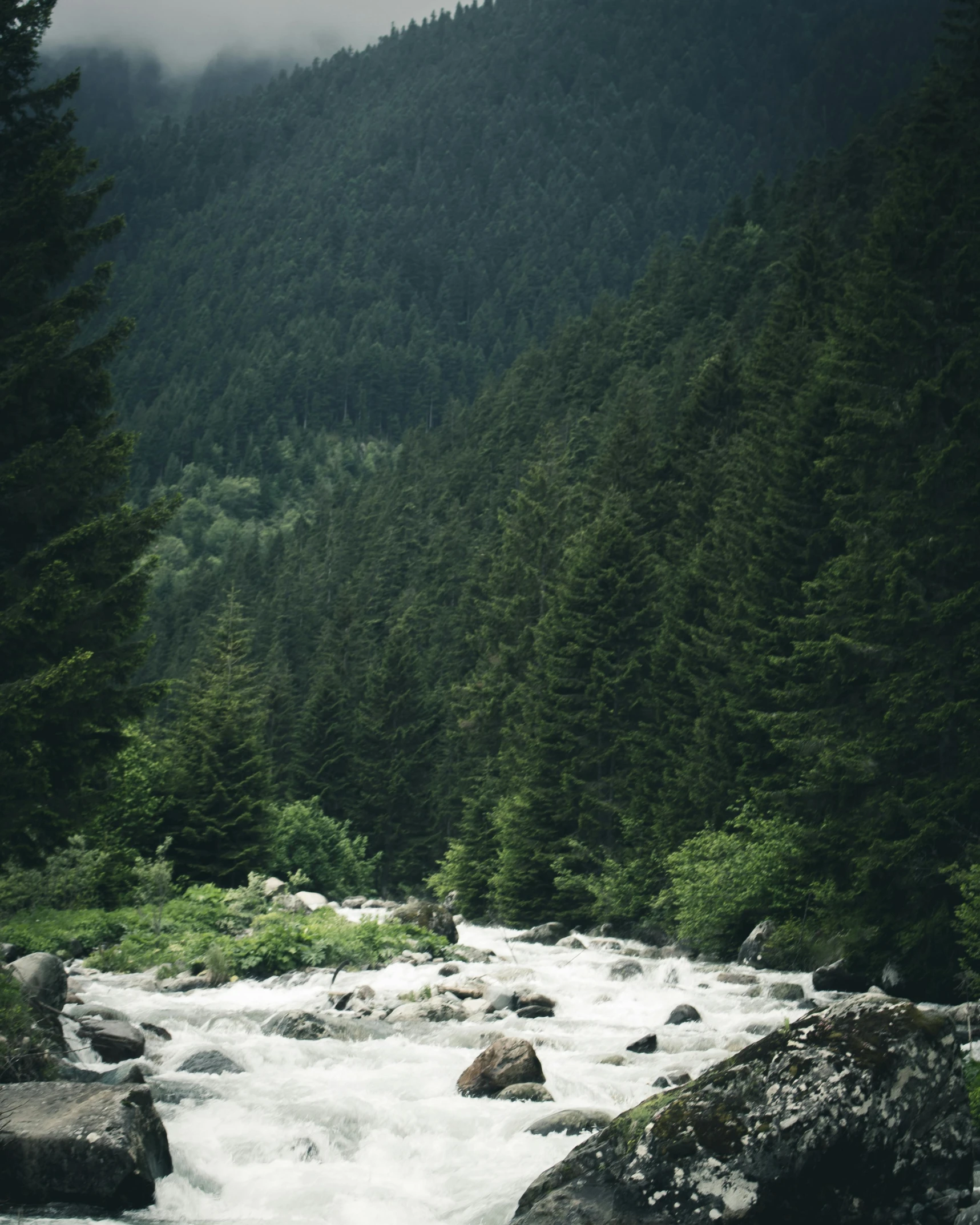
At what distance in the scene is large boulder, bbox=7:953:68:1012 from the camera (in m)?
12.7

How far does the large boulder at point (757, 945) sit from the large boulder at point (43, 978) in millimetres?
15238

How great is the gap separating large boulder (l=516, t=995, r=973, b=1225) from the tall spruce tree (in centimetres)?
725

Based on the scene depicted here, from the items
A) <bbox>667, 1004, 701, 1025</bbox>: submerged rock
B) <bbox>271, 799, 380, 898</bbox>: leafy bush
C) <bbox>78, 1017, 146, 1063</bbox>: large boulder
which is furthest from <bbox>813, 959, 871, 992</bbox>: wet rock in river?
<bbox>271, 799, 380, 898</bbox>: leafy bush

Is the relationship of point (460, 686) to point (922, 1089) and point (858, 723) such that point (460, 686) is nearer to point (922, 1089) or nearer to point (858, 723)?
point (858, 723)

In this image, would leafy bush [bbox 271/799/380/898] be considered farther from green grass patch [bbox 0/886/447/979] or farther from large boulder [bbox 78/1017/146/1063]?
large boulder [bbox 78/1017/146/1063]

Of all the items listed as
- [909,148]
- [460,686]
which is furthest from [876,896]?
[460,686]

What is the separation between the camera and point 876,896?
17.6m

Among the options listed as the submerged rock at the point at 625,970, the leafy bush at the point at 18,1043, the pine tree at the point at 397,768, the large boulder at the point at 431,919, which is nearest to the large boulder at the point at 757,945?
the submerged rock at the point at 625,970

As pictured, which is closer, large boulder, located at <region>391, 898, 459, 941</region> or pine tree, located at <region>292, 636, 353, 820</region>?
large boulder, located at <region>391, 898, 459, 941</region>

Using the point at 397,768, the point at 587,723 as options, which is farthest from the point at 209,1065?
the point at 397,768

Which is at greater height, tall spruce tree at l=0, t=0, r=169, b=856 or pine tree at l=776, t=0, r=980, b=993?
tall spruce tree at l=0, t=0, r=169, b=856

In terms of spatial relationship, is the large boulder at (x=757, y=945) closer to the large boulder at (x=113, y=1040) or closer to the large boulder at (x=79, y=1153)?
the large boulder at (x=113, y=1040)

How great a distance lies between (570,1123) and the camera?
10695 millimetres

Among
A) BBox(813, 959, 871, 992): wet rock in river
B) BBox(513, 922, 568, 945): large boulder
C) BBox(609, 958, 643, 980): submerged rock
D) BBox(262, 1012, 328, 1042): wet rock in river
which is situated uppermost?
BBox(262, 1012, 328, 1042): wet rock in river
